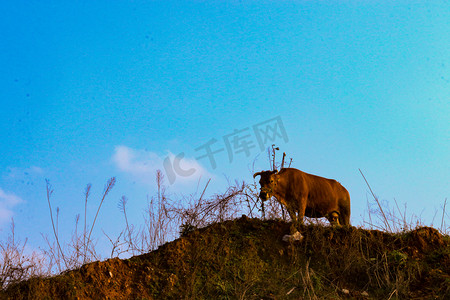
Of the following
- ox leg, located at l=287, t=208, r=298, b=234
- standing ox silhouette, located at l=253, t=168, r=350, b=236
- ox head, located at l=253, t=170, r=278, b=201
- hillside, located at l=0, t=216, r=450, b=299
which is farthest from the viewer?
standing ox silhouette, located at l=253, t=168, r=350, b=236

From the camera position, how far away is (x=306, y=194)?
12016 millimetres

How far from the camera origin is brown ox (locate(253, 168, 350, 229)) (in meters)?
11.3

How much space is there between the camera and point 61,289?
7441 mm

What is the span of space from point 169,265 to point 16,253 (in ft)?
10.2

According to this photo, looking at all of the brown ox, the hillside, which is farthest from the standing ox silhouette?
the hillside

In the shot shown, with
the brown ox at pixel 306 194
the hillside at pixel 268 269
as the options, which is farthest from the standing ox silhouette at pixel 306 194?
the hillside at pixel 268 269

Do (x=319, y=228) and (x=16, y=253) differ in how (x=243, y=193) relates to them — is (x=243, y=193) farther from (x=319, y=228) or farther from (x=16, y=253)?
(x=16, y=253)

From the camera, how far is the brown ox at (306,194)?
11.3m

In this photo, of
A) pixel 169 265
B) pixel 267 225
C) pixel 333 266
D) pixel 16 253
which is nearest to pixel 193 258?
pixel 169 265

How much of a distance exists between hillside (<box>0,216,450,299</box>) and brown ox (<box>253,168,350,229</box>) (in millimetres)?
1378

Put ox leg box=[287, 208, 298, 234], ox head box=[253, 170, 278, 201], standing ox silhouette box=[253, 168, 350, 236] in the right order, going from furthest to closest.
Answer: standing ox silhouette box=[253, 168, 350, 236] < ox head box=[253, 170, 278, 201] < ox leg box=[287, 208, 298, 234]

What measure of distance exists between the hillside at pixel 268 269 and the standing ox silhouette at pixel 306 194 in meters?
1.37

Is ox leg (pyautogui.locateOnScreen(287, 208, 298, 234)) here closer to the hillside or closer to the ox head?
the hillside

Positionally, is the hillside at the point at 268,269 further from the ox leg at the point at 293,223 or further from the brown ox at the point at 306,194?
the brown ox at the point at 306,194
